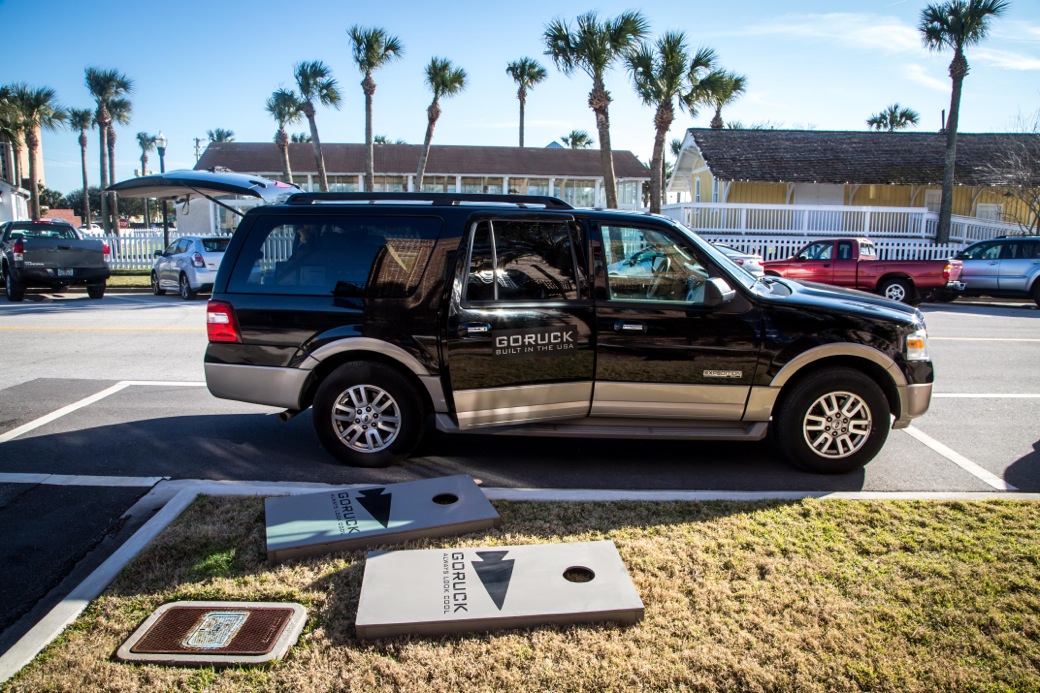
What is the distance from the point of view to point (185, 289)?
18453 millimetres

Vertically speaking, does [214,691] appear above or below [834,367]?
below

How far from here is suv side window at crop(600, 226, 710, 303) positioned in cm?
539

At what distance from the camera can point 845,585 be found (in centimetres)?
362

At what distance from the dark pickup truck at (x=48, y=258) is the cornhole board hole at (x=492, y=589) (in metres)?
17.2

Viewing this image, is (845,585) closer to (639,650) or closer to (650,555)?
(650,555)

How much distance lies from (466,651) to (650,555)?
1.24 meters

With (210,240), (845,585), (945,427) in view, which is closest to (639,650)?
(845,585)

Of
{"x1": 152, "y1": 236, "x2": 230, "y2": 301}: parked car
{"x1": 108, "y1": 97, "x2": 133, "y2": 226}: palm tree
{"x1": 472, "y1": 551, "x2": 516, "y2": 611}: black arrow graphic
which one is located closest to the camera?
{"x1": 472, "y1": 551, "x2": 516, "y2": 611}: black arrow graphic

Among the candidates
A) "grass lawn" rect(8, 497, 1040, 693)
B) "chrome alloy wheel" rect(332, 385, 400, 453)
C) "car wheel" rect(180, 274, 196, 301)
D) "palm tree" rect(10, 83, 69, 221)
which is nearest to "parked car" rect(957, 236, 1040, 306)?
"grass lawn" rect(8, 497, 1040, 693)

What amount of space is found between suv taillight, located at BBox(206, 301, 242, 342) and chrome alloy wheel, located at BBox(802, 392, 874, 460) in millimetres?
4193

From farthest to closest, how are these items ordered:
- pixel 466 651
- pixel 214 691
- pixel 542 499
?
pixel 542 499
pixel 466 651
pixel 214 691

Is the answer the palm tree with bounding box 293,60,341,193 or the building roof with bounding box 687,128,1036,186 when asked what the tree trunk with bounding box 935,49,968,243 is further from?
the palm tree with bounding box 293,60,341,193

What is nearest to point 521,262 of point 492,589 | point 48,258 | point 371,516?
point 371,516

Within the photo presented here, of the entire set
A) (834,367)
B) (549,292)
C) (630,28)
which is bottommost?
(834,367)
